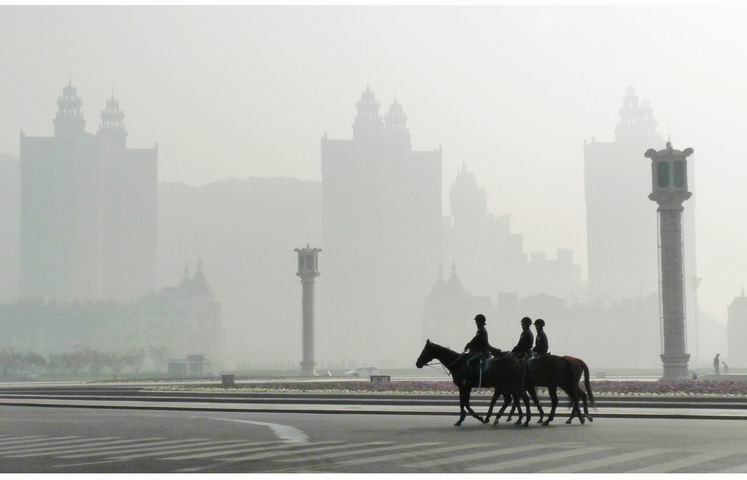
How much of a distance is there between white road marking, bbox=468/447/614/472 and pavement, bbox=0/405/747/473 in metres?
0.02

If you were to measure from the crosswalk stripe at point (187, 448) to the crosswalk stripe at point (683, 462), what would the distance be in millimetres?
8252

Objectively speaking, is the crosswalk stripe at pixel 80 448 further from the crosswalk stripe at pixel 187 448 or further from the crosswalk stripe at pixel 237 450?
the crosswalk stripe at pixel 237 450

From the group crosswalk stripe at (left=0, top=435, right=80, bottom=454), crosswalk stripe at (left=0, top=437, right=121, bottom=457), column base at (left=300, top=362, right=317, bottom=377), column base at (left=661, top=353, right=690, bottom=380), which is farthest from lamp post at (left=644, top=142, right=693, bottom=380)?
column base at (left=300, top=362, right=317, bottom=377)

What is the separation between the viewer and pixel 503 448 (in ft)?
67.7

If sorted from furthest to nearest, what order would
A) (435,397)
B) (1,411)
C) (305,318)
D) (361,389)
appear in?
(305,318)
(361,389)
(435,397)
(1,411)

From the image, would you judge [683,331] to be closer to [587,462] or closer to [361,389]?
[361,389]

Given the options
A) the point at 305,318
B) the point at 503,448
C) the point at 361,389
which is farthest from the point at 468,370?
the point at 305,318

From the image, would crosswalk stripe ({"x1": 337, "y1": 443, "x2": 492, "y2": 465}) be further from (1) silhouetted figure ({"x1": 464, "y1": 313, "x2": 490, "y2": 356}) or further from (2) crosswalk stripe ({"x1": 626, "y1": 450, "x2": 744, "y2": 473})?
(1) silhouetted figure ({"x1": 464, "y1": 313, "x2": 490, "y2": 356})

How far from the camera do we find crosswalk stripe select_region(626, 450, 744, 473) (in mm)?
17031

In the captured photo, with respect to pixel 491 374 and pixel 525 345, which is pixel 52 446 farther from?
pixel 525 345

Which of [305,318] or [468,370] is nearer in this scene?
[468,370]

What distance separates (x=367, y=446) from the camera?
21.4m

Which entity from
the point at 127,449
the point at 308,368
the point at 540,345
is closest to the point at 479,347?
the point at 540,345
